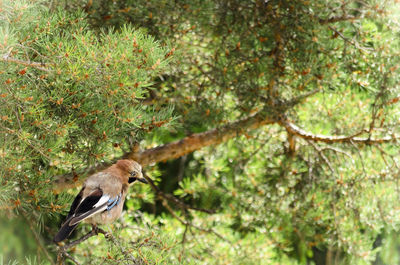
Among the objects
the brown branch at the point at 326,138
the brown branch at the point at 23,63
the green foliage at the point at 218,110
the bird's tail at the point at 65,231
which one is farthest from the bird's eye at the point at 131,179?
the brown branch at the point at 326,138

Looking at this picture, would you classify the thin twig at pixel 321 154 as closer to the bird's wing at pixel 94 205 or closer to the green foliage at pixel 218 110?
the green foliage at pixel 218 110

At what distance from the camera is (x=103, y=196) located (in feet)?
4.90

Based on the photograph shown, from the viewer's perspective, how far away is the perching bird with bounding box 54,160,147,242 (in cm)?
142

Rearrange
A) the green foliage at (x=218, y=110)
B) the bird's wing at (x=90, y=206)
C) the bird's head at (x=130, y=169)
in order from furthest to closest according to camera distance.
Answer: the bird's head at (x=130, y=169) < the bird's wing at (x=90, y=206) < the green foliage at (x=218, y=110)

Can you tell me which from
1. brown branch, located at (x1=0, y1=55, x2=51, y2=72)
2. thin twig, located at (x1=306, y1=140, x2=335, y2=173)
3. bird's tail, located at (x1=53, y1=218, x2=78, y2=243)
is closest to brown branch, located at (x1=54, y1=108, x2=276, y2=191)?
thin twig, located at (x1=306, y1=140, x2=335, y2=173)

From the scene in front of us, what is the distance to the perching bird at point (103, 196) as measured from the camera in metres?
1.42

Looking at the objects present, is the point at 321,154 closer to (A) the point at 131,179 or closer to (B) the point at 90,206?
(A) the point at 131,179

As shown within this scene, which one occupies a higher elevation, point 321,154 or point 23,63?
point 23,63

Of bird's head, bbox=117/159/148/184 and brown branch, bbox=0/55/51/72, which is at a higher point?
brown branch, bbox=0/55/51/72

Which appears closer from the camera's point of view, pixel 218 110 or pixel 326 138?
pixel 218 110

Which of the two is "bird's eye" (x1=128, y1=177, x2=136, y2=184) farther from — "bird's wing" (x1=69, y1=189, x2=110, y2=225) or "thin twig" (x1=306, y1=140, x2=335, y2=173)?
"thin twig" (x1=306, y1=140, x2=335, y2=173)

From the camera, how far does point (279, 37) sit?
2070mm

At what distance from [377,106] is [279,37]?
46 cm

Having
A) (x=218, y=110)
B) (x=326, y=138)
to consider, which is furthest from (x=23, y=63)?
(x=326, y=138)
